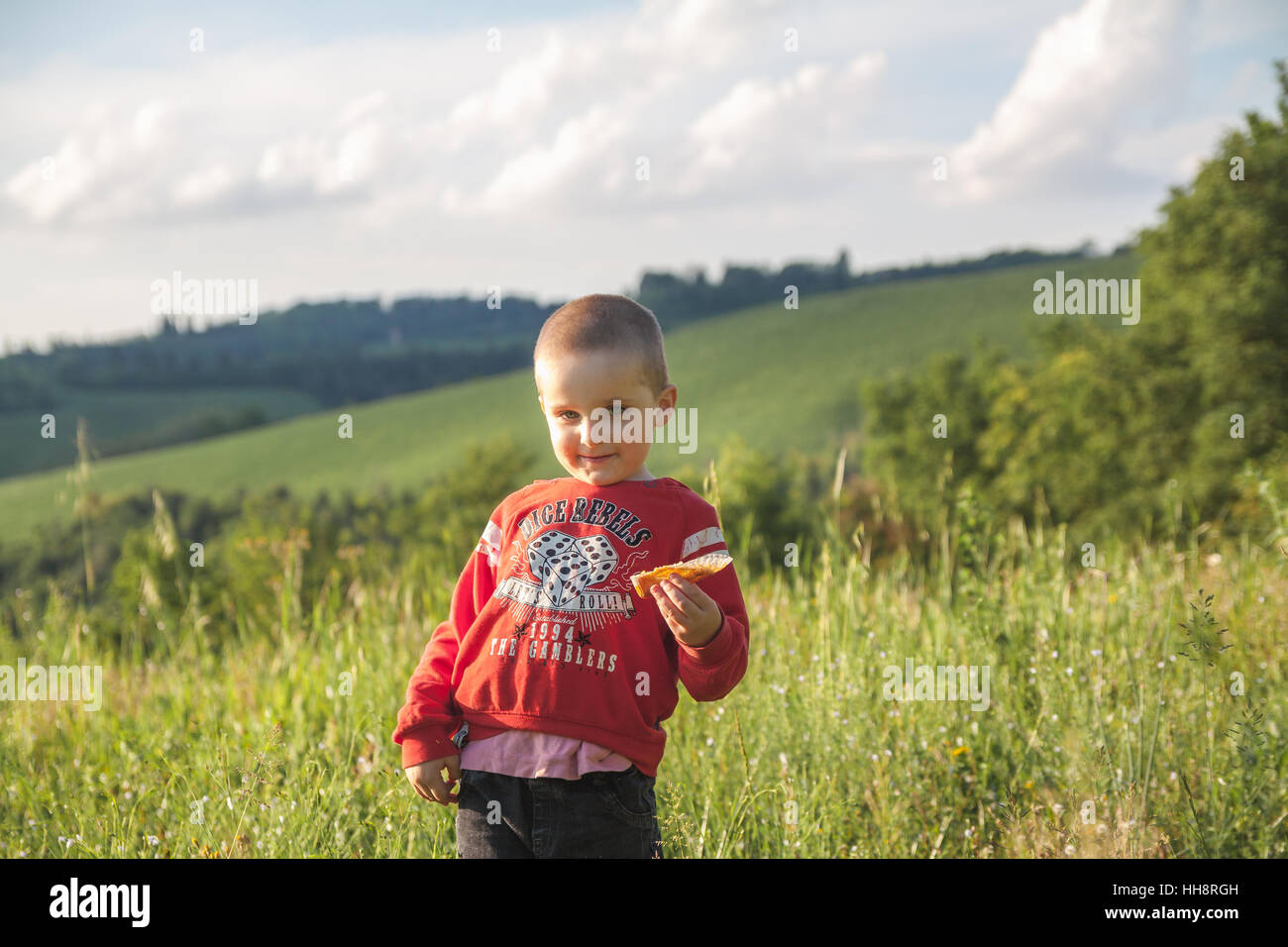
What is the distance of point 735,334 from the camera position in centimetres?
6712

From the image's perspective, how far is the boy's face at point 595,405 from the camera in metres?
2.18

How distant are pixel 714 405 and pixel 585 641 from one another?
2123 inches

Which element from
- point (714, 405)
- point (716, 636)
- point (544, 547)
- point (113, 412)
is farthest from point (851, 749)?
Result: point (113, 412)

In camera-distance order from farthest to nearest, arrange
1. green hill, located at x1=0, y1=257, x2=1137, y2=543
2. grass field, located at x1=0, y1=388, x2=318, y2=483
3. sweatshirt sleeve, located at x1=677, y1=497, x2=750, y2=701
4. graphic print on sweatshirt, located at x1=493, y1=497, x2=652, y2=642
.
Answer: grass field, located at x1=0, y1=388, x2=318, y2=483
green hill, located at x1=0, y1=257, x2=1137, y2=543
graphic print on sweatshirt, located at x1=493, y1=497, x2=652, y2=642
sweatshirt sleeve, located at x1=677, y1=497, x2=750, y2=701

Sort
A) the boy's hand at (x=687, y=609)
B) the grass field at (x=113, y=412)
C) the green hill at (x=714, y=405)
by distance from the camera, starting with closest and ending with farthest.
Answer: the boy's hand at (x=687, y=609) → the green hill at (x=714, y=405) → the grass field at (x=113, y=412)

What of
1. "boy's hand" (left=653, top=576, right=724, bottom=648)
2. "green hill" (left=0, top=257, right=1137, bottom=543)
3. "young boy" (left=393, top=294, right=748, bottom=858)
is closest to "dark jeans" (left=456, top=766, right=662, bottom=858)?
"young boy" (left=393, top=294, right=748, bottom=858)

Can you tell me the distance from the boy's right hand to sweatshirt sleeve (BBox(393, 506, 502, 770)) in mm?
15

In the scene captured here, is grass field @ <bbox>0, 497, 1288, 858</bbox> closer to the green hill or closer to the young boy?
the young boy

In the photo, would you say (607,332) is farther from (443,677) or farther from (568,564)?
(443,677)

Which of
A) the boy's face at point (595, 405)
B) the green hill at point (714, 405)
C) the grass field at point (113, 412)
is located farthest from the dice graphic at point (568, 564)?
the grass field at point (113, 412)

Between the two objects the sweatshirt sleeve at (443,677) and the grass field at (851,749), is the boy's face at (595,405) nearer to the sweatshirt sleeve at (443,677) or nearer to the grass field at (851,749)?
Answer: the sweatshirt sleeve at (443,677)

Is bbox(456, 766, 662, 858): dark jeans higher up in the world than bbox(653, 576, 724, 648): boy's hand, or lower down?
lower down

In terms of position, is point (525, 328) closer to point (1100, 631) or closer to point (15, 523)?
point (15, 523)

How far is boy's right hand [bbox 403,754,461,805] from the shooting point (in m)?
2.22
